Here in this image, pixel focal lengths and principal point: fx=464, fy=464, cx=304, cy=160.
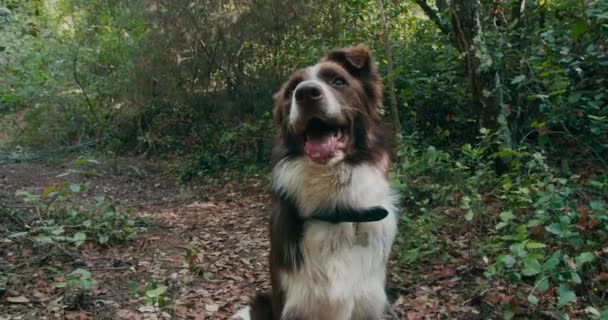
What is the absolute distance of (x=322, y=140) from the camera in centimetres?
297

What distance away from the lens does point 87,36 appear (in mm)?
11359

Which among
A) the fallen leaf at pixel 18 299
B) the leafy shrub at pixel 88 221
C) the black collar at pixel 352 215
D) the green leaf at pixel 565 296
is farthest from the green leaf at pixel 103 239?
the green leaf at pixel 565 296

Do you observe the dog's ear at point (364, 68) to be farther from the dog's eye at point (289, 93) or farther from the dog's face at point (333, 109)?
the dog's eye at point (289, 93)

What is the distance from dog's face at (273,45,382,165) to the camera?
2.87 metres

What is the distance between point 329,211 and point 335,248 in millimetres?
239

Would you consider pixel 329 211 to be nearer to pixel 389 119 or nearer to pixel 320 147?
pixel 320 147

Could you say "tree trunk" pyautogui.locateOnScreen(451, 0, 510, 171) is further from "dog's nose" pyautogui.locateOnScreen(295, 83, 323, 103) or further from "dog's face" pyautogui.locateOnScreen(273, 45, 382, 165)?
"dog's nose" pyautogui.locateOnScreen(295, 83, 323, 103)

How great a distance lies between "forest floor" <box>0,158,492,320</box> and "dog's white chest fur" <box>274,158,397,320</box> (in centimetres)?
110

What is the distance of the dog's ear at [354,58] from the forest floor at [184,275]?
2.00 m

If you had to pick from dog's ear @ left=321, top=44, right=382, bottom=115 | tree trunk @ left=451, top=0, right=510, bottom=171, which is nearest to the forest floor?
tree trunk @ left=451, top=0, right=510, bottom=171

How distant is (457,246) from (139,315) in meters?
2.94

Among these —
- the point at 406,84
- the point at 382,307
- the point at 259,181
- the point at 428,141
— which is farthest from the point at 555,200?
the point at 259,181

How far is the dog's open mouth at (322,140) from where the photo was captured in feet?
9.51

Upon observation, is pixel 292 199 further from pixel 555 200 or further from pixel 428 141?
pixel 428 141
